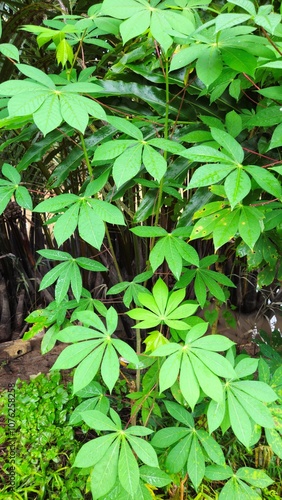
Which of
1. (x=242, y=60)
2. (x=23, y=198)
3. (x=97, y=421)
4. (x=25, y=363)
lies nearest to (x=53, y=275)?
(x=23, y=198)

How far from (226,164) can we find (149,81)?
1.26ft

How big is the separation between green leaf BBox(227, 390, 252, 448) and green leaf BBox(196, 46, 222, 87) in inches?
21.6

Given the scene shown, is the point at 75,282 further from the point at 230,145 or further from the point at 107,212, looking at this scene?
the point at 230,145

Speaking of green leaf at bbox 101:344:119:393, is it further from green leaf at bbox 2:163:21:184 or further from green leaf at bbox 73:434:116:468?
green leaf at bbox 2:163:21:184

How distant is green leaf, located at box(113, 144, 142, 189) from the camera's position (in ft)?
2.08

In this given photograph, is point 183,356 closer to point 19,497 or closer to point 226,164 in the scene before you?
point 226,164

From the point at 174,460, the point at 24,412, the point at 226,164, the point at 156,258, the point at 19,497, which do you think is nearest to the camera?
the point at 226,164

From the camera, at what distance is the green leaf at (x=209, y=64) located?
0.63 metres

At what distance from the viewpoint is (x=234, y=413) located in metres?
0.72

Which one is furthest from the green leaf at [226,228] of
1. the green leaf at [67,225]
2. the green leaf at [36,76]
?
the green leaf at [36,76]

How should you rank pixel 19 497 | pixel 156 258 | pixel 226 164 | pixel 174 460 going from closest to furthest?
1. pixel 226 164
2. pixel 156 258
3. pixel 174 460
4. pixel 19 497

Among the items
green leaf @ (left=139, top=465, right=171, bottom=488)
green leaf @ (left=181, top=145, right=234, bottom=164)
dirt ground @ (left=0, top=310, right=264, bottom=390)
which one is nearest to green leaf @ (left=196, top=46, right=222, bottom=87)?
green leaf @ (left=181, top=145, right=234, bottom=164)

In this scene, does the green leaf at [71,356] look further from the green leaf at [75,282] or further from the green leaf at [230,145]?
the green leaf at [230,145]

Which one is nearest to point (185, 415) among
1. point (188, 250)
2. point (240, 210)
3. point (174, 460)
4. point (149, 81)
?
point (174, 460)
